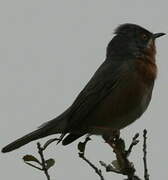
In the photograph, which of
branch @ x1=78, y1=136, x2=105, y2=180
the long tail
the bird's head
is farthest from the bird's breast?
branch @ x1=78, y1=136, x2=105, y2=180

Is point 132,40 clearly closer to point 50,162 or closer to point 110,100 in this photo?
point 110,100

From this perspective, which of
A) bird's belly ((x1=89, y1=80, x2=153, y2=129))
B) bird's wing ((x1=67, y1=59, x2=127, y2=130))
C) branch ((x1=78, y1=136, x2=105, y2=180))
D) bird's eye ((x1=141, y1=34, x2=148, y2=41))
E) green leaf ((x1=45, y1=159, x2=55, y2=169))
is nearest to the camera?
branch ((x1=78, y1=136, x2=105, y2=180))

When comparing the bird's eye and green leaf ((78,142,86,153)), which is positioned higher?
the bird's eye

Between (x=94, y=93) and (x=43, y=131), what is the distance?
3.46ft

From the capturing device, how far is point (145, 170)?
174 inches

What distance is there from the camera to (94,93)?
8.02 m

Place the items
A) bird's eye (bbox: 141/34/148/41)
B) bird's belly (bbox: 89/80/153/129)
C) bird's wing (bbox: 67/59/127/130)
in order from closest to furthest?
bird's belly (bbox: 89/80/153/129) → bird's wing (bbox: 67/59/127/130) → bird's eye (bbox: 141/34/148/41)

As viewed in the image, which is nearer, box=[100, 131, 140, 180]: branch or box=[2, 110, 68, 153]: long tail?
box=[100, 131, 140, 180]: branch

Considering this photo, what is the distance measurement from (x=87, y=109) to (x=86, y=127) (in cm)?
31

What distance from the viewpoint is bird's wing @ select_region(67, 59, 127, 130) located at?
7891mm

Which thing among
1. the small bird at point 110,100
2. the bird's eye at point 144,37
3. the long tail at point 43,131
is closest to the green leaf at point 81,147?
the small bird at point 110,100

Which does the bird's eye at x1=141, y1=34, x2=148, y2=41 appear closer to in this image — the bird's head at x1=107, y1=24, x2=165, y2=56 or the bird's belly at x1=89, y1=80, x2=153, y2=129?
the bird's head at x1=107, y1=24, x2=165, y2=56

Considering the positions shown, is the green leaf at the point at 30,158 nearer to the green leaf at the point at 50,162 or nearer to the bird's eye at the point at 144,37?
the green leaf at the point at 50,162

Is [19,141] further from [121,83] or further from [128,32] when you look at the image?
[128,32]
